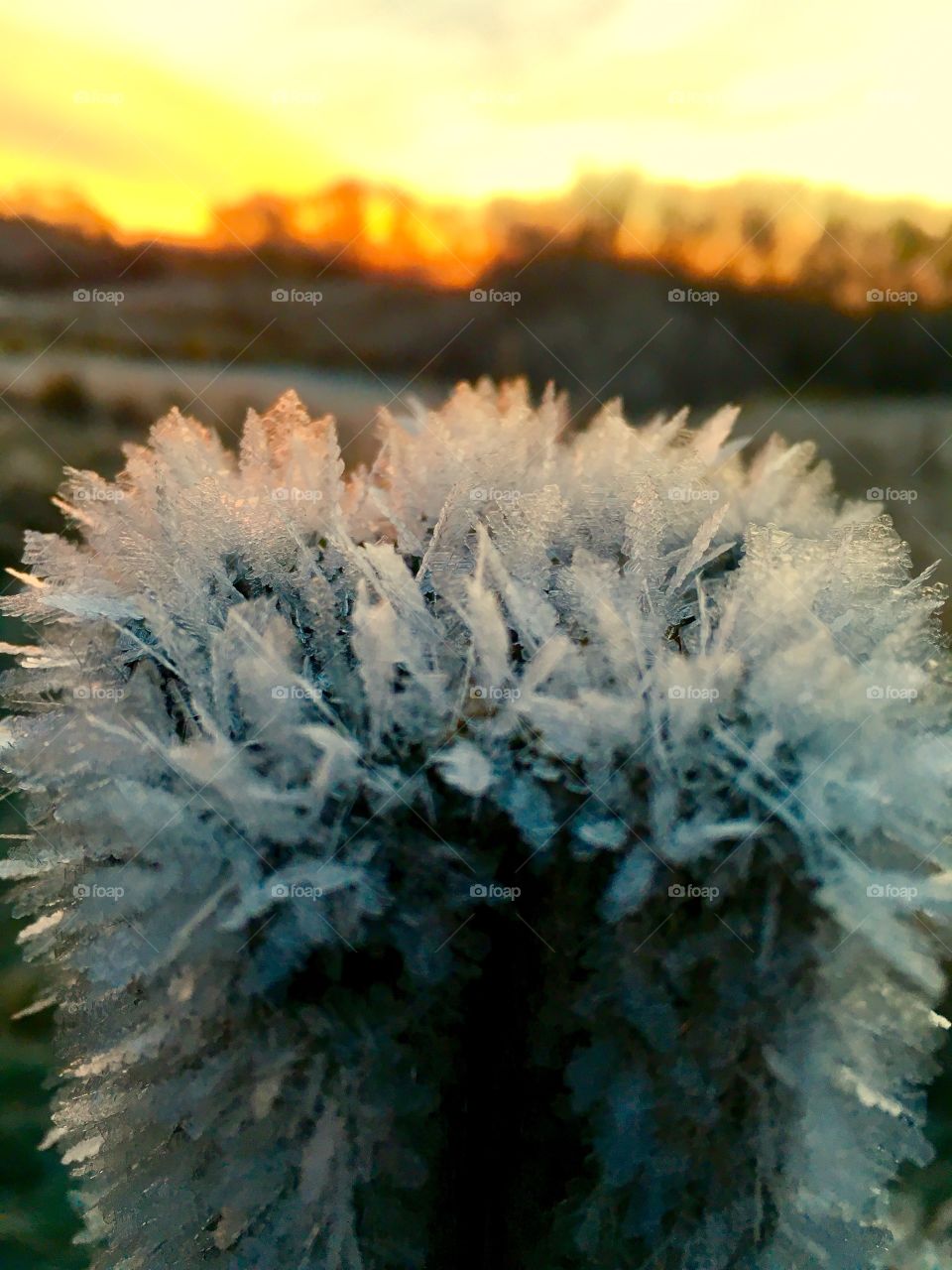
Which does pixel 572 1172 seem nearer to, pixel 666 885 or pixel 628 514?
pixel 666 885

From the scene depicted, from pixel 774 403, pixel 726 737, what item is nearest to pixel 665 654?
pixel 726 737

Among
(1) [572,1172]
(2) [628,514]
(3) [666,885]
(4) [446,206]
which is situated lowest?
(1) [572,1172]

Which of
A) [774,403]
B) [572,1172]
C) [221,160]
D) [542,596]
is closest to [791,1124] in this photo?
[572,1172]

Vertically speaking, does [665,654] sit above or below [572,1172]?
above

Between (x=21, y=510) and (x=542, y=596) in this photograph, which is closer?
(x=542, y=596)

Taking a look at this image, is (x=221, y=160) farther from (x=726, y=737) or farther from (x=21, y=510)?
(x=726, y=737)

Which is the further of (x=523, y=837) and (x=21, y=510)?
(x=21, y=510)
